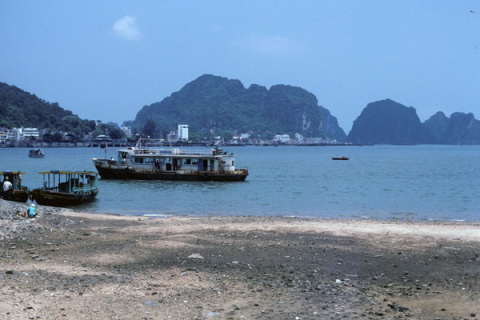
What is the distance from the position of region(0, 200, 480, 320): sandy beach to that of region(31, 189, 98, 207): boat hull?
9926mm

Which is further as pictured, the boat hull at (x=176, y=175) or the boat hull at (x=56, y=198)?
the boat hull at (x=176, y=175)

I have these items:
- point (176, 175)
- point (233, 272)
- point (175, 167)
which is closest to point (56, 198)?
point (233, 272)

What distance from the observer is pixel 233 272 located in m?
13.4

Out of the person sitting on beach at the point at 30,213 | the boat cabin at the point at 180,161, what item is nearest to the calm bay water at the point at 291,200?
the boat cabin at the point at 180,161

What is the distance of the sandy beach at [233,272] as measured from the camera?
10.4 meters

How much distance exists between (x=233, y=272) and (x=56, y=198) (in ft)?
70.5

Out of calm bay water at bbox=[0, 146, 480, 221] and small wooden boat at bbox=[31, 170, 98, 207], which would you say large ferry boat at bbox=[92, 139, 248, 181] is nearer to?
calm bay water at bbox=[0, 146, 480, 221]

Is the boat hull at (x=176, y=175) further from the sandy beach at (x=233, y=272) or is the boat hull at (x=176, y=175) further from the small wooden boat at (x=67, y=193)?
the sandy beach at (x=233, y=272)

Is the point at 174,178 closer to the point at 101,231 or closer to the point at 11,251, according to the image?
the point at 101,231

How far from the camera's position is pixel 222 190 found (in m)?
46.0

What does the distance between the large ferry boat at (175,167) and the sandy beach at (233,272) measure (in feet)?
105

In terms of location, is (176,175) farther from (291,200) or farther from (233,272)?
(233,272)

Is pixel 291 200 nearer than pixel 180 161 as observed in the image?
Yes

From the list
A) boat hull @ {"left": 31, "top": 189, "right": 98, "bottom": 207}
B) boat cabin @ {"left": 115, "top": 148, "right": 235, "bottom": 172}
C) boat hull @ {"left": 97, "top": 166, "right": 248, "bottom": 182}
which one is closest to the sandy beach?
boat hull @ {"left": 31, "top": 189, "right": 98, "bottom": 207}
